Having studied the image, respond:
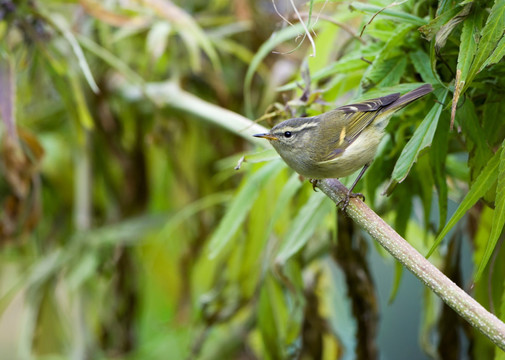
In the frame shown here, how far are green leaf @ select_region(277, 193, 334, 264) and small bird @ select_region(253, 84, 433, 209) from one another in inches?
1.8

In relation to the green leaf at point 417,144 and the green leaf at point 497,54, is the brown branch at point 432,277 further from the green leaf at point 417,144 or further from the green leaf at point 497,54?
the green leaf at point 497,54

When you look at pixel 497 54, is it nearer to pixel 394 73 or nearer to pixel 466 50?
pixel 466 50

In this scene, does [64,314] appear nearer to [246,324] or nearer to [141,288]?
[141,288]

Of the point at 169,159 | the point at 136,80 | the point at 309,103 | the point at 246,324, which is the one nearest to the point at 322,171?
the point at 309,103

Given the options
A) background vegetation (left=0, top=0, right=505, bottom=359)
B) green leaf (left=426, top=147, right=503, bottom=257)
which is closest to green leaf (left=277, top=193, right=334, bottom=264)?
background vegetation (left=0, top=0, right=505, bottom=359)

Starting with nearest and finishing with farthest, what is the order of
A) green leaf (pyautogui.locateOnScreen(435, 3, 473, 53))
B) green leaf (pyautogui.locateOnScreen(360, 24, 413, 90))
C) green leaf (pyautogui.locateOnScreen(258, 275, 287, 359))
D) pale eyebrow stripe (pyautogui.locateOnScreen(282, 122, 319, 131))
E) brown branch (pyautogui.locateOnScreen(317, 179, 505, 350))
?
brown branch (pyautogui.locateOnScreen(317, 179, 505, 350)) → green leaf (pyautogui.locateOnScreen(435, 3, 473, 53)) → green leaf (pyautogui.locateOnScreen(360, 24, 413, 90)) → pale eyebrow stripe (pyautogui.locateOnScreen(282, 122, 319, 131)) → green leaf (pyautogui.locateOnScreen(258, 275, 287, 359))

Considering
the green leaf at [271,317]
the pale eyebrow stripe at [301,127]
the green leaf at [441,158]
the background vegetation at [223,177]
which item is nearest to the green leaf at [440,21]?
the background vegetation at [223,177]

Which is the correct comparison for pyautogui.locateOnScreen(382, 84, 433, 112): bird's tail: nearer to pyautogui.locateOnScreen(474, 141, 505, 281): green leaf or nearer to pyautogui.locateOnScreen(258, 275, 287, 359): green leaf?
pyautogui.locateOnScreen(474, 141, 505, 281): green leaf

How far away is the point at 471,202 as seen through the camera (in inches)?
25.1

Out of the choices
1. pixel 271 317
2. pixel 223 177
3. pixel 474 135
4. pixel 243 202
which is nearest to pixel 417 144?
pixel 474 135

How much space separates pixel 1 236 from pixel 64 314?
38 centimetres

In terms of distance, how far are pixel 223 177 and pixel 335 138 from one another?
757 mm

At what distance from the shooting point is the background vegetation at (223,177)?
0.75m

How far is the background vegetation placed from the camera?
2.46ft
